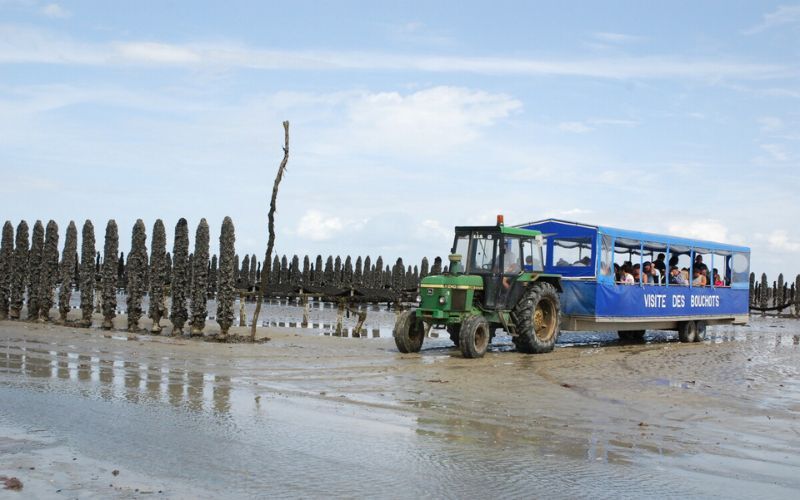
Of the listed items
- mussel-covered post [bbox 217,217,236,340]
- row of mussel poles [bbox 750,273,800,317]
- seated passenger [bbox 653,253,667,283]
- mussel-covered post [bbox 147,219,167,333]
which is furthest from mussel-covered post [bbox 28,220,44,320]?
row of mussel poles [bbox 750,273,800,317]

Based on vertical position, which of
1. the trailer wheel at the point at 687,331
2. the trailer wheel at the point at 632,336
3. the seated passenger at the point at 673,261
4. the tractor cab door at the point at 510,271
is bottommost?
the trailer wheel at the point at 632,336

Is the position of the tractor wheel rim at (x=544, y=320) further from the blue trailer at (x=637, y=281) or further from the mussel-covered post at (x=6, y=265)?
the mussel-covered post at (x=6, y=265)

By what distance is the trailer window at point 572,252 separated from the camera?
19938mm

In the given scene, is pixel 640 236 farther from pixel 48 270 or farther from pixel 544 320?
pixel 48 270

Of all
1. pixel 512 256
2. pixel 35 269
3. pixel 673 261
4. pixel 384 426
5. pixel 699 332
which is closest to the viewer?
pixel 384 426

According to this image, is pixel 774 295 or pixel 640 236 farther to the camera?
pixel 774 295

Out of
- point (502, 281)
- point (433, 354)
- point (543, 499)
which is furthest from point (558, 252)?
point (543, 499)

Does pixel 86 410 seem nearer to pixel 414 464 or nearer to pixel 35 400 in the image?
pixel 35 400

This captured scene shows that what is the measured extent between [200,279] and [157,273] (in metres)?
1.96

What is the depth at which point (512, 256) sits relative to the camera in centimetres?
1792

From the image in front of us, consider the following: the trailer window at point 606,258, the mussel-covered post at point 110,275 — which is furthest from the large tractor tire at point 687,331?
the mussel-covered post at point 110,275

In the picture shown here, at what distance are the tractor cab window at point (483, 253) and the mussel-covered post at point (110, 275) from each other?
36.9 feet

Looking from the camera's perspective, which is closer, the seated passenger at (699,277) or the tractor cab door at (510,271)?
the tractor cab door at (510,271)

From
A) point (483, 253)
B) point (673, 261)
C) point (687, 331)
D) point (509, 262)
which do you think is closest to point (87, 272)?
point (483, 253)
